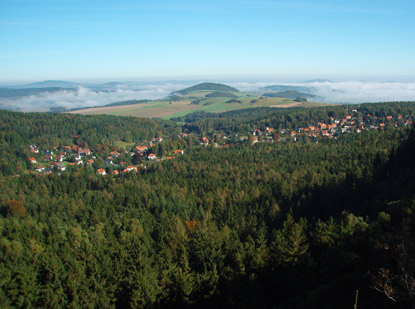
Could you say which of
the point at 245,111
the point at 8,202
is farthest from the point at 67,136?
the point at 245,111

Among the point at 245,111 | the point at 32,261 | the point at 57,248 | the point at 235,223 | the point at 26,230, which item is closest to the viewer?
the point at 32,261

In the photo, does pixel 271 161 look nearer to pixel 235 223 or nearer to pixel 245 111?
pixel 235 223

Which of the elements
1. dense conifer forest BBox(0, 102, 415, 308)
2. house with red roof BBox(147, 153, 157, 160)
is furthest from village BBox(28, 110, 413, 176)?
dense conifer forest BBox(0, 102, 415, 308)

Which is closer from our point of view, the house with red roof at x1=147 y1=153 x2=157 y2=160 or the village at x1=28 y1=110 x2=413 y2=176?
the village at x1=28 y1=110 x2=413 y2=176

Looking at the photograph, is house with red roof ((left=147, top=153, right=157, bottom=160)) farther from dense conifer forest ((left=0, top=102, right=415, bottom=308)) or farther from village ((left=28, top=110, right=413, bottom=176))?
dense conifer forest ((left=0, top=102, right=415, bottom=308))

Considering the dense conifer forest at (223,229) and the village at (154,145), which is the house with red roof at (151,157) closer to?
the village at (154,145)

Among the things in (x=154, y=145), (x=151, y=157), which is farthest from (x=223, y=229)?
(x=154, y=145)

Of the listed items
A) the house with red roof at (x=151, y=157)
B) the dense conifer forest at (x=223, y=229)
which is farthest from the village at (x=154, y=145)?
the dense conifer forest at (x=223, y=229)

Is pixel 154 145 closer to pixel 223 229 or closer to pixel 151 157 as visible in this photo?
pixel 151 157

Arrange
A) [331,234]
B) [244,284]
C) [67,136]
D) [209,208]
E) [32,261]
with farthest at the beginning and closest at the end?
[67,136]
[209,208]
[32,261]
[331,234]
[244,284]
